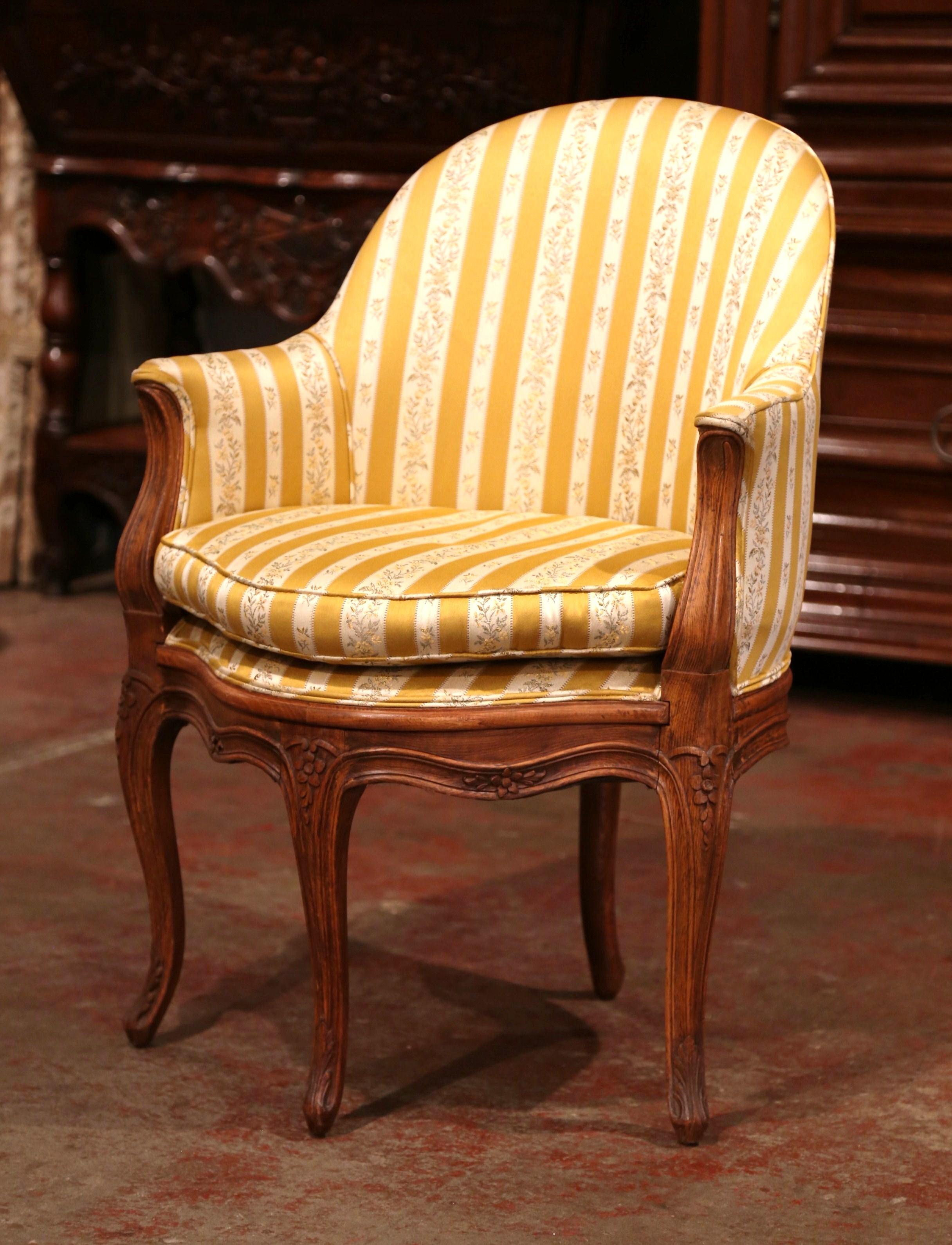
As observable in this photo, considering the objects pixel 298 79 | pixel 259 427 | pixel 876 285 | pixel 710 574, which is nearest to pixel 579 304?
pixel 259 427

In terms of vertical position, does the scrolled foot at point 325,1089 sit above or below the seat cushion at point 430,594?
below

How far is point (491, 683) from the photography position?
4.50ft

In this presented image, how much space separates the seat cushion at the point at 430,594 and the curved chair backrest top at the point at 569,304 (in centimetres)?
24

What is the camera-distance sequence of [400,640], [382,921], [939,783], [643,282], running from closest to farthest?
[400,640]
[643,282]
[382,921]
[939,783]

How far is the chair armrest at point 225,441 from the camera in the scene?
1.57 metres

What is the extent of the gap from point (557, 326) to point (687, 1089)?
0.79 meters

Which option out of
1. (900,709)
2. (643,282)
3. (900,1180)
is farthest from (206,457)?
(900,709)

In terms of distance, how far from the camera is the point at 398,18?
3.17m

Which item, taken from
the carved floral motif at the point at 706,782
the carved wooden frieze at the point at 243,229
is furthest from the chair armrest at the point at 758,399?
the carved wooden frieze at the point at 243,229

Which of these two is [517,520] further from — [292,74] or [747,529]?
[292,74]

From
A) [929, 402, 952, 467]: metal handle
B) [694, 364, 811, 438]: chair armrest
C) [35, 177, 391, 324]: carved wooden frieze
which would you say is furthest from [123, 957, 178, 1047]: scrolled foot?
[35, 177, 391, 324]: carved wooden frieze

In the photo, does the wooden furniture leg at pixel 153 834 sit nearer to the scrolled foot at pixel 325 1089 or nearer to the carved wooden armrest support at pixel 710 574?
the scrolled foot at pixel 325 1089

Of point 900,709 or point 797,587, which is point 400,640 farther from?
point 900,709

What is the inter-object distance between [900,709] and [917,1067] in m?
1.50
